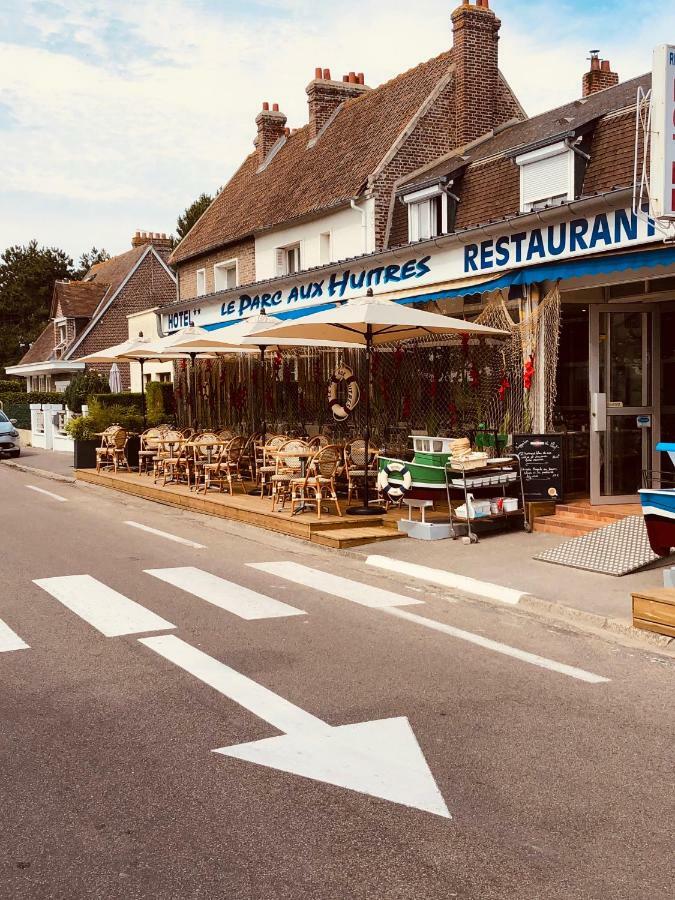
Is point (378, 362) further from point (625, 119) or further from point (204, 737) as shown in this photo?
point (204, 737)

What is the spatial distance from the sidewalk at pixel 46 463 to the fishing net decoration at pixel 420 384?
388cm

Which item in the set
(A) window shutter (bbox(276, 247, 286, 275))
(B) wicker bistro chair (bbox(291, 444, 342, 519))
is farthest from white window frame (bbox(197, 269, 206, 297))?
(B) wicker bistro chair (bbox(291, 444, 342, 519))

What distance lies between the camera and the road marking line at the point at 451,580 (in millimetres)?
8113

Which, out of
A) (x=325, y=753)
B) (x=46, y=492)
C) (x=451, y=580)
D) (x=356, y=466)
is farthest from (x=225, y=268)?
(x=325, y=753)

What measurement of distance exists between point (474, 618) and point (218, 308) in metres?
16.5

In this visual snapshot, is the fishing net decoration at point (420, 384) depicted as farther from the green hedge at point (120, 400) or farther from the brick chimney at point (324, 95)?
the brick chimney at point (324, 95)

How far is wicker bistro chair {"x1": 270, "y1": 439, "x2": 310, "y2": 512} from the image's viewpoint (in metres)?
13.0

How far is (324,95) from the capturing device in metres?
24.9

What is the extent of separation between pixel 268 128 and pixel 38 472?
12.6 m

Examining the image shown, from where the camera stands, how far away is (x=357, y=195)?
19.3m

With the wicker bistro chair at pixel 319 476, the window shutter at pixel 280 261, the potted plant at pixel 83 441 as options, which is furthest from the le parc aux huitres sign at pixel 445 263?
the potted plant at pixel 83 441

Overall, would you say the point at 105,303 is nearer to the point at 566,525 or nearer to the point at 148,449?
the point at 148,449

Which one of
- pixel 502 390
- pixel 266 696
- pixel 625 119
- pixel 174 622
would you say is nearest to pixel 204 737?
pixel 266 696

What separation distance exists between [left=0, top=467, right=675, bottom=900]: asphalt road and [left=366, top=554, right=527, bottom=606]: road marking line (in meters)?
0.27
